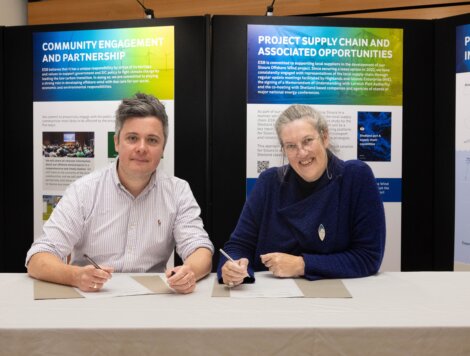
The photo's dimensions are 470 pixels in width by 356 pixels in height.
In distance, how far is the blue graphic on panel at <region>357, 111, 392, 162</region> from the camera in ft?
9.50

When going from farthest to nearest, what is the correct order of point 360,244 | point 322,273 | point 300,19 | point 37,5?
point 37,5
point 300,19
point 360,244
point 322,273

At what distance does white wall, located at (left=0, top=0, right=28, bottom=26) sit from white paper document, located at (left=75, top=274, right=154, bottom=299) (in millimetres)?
3410

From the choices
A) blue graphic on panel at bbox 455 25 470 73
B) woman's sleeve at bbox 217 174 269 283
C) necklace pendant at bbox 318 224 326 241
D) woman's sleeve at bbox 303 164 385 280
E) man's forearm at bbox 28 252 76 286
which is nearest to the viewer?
man's forearm at bbox 28 252 76 286

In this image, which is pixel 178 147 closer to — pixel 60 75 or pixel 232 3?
pixel 60 75

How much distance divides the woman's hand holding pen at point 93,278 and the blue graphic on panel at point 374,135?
6.17 feet

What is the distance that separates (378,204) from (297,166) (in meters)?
0.33

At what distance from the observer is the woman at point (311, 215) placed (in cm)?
170

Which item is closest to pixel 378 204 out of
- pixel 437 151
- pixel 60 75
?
pixel 437 151

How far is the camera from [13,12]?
176 inches

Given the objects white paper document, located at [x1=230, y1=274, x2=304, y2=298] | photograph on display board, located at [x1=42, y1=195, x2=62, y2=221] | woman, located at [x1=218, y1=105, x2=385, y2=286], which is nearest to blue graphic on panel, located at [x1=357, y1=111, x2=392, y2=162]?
woman, located at [x1=218, y1=105, x2=385, y2=286]

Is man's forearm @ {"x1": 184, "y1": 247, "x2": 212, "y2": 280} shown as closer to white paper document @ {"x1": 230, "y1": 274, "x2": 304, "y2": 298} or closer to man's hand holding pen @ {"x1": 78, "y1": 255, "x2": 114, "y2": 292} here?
white paper document @ {"x1": 230, "y1": 274, "x2": 304, "y2": 298}

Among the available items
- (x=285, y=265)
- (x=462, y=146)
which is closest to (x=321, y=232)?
(x=285, y=265)

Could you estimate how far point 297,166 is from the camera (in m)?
1.89

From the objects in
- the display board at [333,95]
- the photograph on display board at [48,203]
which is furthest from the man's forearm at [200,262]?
the photograph on display board at [48,203]
